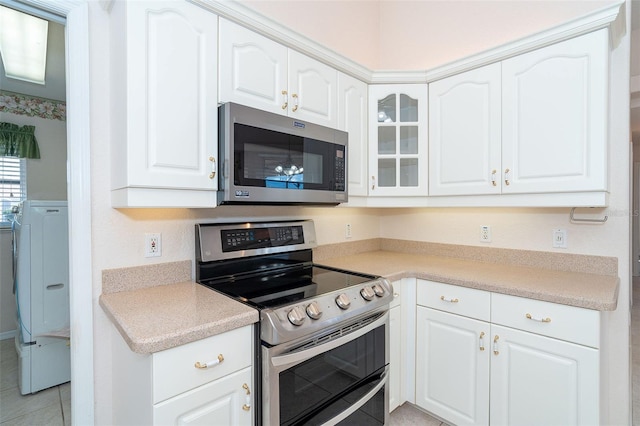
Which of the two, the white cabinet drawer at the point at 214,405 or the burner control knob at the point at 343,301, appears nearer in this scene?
the white cabinet drawer at the point at 214,405

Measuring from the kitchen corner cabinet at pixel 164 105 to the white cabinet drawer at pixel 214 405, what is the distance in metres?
0.68

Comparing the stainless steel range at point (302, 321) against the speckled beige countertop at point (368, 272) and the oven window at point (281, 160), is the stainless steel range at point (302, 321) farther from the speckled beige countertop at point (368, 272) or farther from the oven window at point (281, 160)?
Result: the oven window at point (281, 160)

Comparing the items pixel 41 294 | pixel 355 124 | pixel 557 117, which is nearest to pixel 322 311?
pixel 355 124

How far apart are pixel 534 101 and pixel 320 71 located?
114 cm

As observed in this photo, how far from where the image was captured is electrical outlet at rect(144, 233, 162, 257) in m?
1.47

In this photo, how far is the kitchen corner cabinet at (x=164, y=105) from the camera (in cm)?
117

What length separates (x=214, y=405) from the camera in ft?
3.40

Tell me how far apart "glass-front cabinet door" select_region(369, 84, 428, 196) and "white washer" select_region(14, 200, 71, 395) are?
2282 millimetres

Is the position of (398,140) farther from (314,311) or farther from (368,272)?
(314,311)

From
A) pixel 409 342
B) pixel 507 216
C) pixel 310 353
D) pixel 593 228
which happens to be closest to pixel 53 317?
pixel 310 353

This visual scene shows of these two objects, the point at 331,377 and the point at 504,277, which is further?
the point at 504,277

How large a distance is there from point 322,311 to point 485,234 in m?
1.45

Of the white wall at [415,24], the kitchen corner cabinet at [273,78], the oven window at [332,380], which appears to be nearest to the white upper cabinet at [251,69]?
the kitchen corner cabinet at [273,78]

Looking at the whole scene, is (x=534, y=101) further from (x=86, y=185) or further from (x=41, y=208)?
(x=41, y=208)
